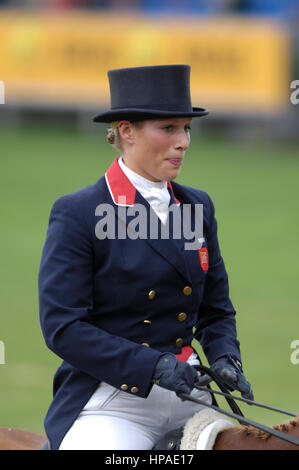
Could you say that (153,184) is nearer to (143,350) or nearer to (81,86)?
(143,350)

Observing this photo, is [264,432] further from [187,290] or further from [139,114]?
[139,114]

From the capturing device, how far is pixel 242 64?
1795 cm

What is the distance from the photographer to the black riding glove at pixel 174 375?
3.12 metres

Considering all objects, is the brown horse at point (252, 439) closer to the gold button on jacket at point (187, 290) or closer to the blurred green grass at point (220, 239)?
the gold button on jacket at point (187, 290)

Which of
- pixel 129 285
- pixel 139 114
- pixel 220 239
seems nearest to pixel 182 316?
pixel 129 285

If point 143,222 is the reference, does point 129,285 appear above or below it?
below

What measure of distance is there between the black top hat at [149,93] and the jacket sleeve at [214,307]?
501 millimetres

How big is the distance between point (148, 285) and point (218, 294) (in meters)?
0.45

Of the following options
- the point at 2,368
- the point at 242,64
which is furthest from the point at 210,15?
the point at 2,368

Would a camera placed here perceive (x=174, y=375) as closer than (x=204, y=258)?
Yes

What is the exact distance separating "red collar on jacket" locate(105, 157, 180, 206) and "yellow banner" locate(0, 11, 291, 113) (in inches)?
565

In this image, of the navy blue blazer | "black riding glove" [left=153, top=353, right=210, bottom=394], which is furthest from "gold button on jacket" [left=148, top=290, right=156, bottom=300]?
"black riding glove" [left=153, top=353, right=210, bottom=394]

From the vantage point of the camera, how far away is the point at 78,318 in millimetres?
3223

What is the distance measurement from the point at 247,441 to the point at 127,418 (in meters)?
0.47
